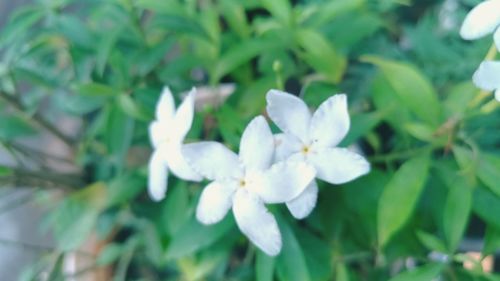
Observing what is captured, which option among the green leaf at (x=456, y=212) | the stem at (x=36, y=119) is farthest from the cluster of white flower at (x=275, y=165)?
the stem at (x=36, y=119)

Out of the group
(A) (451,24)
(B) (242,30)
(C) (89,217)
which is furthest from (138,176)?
(A) (451,24)

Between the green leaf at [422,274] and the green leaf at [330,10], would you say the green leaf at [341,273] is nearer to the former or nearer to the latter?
the green leaf at [422,274]

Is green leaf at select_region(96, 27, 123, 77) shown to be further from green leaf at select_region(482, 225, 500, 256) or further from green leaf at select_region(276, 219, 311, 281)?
green leaf at select_region(482, 225, 500, 256)

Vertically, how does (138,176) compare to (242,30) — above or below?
below

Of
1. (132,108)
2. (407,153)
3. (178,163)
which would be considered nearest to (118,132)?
(132,108)

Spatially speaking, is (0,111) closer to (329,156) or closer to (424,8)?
(329,156)

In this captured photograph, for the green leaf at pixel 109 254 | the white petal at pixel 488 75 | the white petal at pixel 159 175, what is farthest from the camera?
the green leaf at pixel 109 254

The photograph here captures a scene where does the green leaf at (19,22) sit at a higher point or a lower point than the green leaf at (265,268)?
higher

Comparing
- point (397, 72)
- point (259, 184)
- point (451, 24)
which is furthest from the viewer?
point (451, 24)
